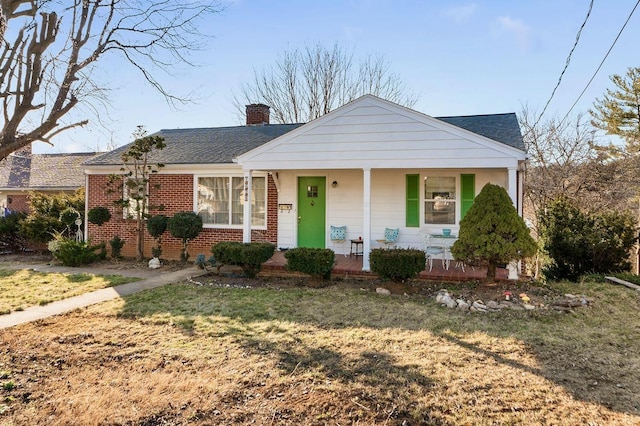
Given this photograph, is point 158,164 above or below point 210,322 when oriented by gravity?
above

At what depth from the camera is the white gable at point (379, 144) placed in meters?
8.43

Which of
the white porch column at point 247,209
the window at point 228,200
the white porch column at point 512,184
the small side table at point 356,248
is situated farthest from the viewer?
the window at point 228,200

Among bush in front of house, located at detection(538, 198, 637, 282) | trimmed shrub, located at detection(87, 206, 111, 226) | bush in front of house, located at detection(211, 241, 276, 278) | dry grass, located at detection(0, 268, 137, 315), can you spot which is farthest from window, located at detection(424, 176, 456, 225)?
trimmed shrub, located at detection(87, 206, 111, 226)

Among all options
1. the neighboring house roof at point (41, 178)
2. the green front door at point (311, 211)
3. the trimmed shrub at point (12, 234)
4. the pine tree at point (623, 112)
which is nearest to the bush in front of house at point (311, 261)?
the green front door at point (311, 211)

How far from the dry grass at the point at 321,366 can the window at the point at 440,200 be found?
4.11 metres

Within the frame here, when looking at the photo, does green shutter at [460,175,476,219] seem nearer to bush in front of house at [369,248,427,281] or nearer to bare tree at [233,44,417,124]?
bush in front of house at [369,248,427,281]

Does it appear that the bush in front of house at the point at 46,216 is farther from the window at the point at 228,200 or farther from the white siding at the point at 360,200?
the white siding at the point at 360,200

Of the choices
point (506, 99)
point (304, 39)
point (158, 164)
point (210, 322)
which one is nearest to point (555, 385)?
point (210, 322)

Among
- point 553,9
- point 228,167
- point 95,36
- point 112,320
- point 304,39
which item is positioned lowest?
point 112,320

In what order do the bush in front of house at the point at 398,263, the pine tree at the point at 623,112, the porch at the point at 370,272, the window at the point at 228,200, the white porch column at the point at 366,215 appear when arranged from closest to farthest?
the bush in front of house at the point at 398,263, the porch at the point at 370,272, the white porch column at the point at 366,215, the window at the point at 228,200, the pine tree at the point at 623,112

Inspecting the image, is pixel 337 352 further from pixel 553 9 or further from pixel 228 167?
pixel 553 9

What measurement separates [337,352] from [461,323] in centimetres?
221

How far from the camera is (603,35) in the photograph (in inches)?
304

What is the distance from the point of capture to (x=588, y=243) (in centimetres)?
945
